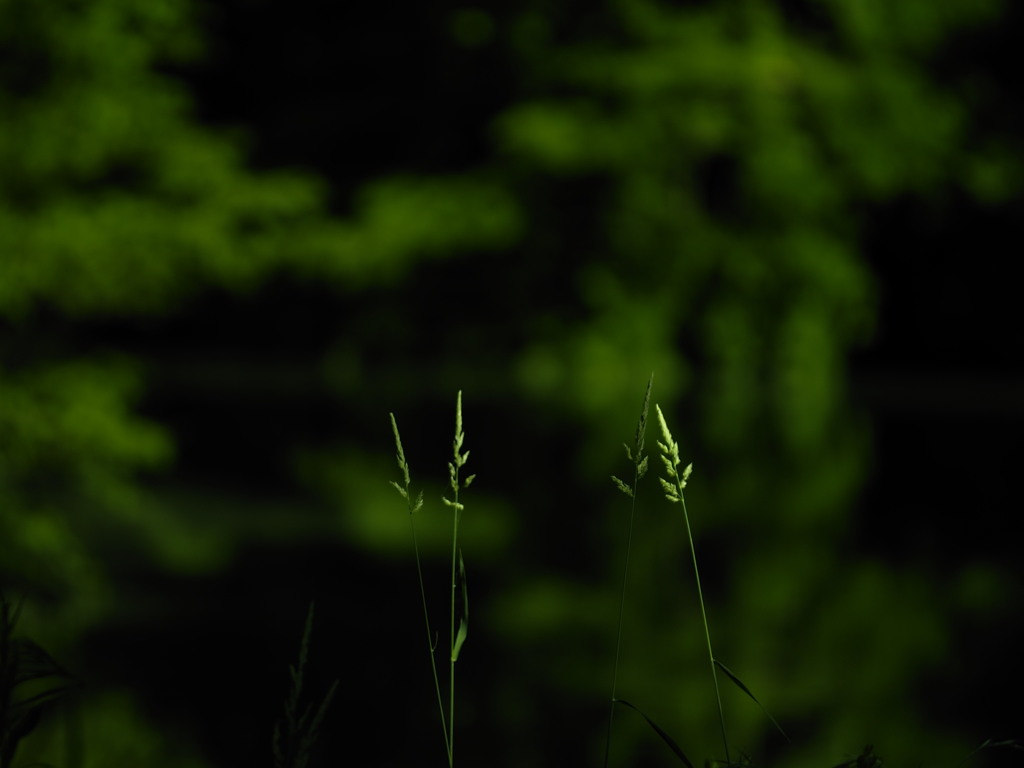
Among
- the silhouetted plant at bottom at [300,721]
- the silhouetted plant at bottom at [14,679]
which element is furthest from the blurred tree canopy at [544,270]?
the silhouetted plant at bottom at [300,721]

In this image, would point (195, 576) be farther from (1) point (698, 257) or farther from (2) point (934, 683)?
(1) point (698, 257)

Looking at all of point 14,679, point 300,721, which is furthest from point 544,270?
point 300,721

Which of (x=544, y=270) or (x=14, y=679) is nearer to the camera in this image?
(x=14, y=679)

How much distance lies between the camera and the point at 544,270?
17.9m

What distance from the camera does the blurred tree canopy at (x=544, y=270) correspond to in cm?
595

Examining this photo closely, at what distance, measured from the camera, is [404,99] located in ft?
64.9

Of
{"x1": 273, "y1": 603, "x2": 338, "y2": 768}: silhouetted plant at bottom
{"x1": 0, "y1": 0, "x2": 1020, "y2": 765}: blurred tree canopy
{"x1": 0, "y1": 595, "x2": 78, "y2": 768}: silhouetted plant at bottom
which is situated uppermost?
{"x1": 273, "y1": 603, "x2": 338, "y2": 768}: silhouetted plant at bottom

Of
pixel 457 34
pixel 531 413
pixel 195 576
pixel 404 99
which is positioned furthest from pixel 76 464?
pixel 404 99

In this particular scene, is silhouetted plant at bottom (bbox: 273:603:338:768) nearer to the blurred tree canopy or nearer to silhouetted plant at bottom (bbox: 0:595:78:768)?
silhouetted plant at bottom (bbox: 0:595:78:768)

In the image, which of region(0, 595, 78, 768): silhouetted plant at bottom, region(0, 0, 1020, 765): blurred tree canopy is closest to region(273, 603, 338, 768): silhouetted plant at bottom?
region(0, 595, 78, 768): silhouetted plant at bottom

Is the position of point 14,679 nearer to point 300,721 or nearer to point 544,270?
point 300,721

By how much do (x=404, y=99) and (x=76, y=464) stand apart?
1425 cm

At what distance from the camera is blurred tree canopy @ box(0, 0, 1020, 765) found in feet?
19.5

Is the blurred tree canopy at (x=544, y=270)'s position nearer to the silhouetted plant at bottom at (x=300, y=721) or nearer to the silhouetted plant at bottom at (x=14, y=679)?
the silhouetted plant at bottom at (x=14, y=679)
